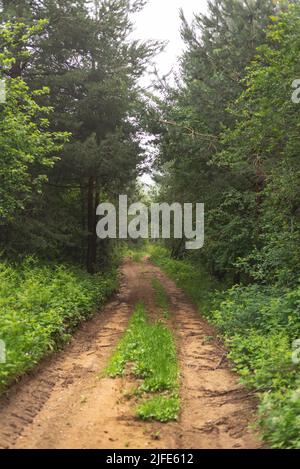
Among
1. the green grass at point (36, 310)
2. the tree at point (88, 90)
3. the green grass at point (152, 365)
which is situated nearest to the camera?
the green grass at point (152, 365)

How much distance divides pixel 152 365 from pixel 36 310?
3.73m

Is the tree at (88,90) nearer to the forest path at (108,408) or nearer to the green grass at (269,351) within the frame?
the green grass at (269,351)

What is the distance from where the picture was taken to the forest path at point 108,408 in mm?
6066

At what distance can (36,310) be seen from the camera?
1130cm

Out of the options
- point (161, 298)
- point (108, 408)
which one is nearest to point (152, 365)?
point (108, 408)

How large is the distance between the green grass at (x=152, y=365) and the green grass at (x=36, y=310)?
1.54 meters

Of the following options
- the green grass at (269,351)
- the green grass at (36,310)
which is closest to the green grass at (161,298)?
the green grass at (36,310)

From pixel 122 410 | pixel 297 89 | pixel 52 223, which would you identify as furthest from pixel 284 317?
pixel 52 223

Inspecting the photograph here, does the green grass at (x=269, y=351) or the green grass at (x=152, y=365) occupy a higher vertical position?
the green grass at (x=269, y=351)

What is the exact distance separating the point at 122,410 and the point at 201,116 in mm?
13185

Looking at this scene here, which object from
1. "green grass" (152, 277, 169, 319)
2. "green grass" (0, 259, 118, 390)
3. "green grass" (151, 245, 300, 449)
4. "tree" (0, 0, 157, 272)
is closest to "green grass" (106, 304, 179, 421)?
"green grass" (151, 245, 300, 449)

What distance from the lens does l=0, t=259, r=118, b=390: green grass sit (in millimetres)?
8500

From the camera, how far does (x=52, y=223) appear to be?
64.0ft

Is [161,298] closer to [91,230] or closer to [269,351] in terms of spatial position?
[91,230]
